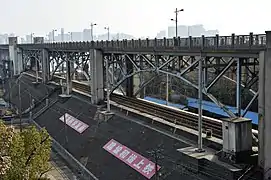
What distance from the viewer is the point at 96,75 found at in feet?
109

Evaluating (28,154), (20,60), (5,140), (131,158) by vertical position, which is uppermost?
(20,60)

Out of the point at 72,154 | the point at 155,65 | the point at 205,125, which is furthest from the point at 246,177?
the point at 72,154

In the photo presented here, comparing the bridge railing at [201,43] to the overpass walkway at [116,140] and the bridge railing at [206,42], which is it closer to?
the bridge railing at [206,42]

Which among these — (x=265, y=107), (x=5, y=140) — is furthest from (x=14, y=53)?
(x=265, y=107)

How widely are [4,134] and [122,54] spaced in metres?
16.0

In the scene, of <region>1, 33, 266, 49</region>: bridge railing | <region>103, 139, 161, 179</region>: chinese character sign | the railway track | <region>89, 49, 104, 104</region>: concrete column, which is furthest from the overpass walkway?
<region>1, 33, 266, 49</region>: bridge railing

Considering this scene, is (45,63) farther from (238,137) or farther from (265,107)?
(265,107)

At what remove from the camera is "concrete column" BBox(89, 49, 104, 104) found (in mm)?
32750

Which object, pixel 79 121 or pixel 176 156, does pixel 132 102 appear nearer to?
pixel 79 121

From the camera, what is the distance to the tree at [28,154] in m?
13.2

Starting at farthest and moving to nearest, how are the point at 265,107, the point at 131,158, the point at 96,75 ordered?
the point at 96,75, the point at 131,158, the point at 265,107

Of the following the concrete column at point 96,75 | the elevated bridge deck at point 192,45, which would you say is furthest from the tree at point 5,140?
the concrete column at point 96,75

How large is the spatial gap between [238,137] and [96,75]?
19052mm

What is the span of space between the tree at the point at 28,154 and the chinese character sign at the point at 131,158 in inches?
224
